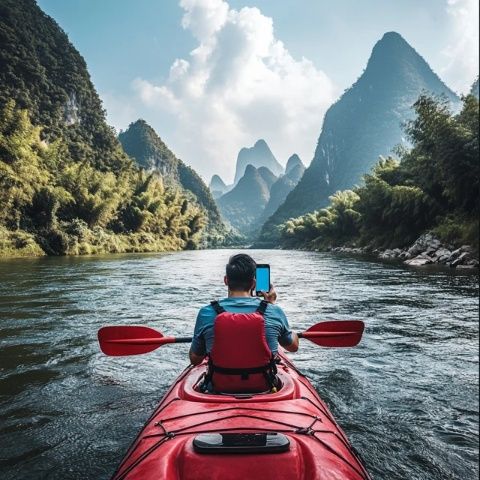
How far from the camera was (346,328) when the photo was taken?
370 cm

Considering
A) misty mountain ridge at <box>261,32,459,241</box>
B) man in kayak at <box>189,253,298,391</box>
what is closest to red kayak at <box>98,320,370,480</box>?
man in kayak at <box>189,253,298,391</box>

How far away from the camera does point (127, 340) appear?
3.66 metres

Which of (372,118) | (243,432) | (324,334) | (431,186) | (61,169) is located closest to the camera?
(243,432)

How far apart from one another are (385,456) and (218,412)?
5.24 ft

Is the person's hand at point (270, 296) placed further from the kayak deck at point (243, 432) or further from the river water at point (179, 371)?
the river water at point (179, 371)

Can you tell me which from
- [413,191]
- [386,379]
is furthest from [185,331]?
[413,191]

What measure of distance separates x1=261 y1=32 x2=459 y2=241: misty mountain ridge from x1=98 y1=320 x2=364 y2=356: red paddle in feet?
389

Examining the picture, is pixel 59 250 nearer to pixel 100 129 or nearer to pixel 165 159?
pixel 100 129

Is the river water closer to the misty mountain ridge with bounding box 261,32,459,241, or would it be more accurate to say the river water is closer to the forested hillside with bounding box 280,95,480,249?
the forested hillside with bounding box 280,95,480,249

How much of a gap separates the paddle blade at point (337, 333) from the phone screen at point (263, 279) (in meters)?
0.60

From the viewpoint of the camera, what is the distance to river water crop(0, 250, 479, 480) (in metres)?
2.91

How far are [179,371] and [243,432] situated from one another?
3.07 m

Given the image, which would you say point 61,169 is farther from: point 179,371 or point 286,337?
point 286,337

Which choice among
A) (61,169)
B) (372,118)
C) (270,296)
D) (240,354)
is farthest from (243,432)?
(372,118)
